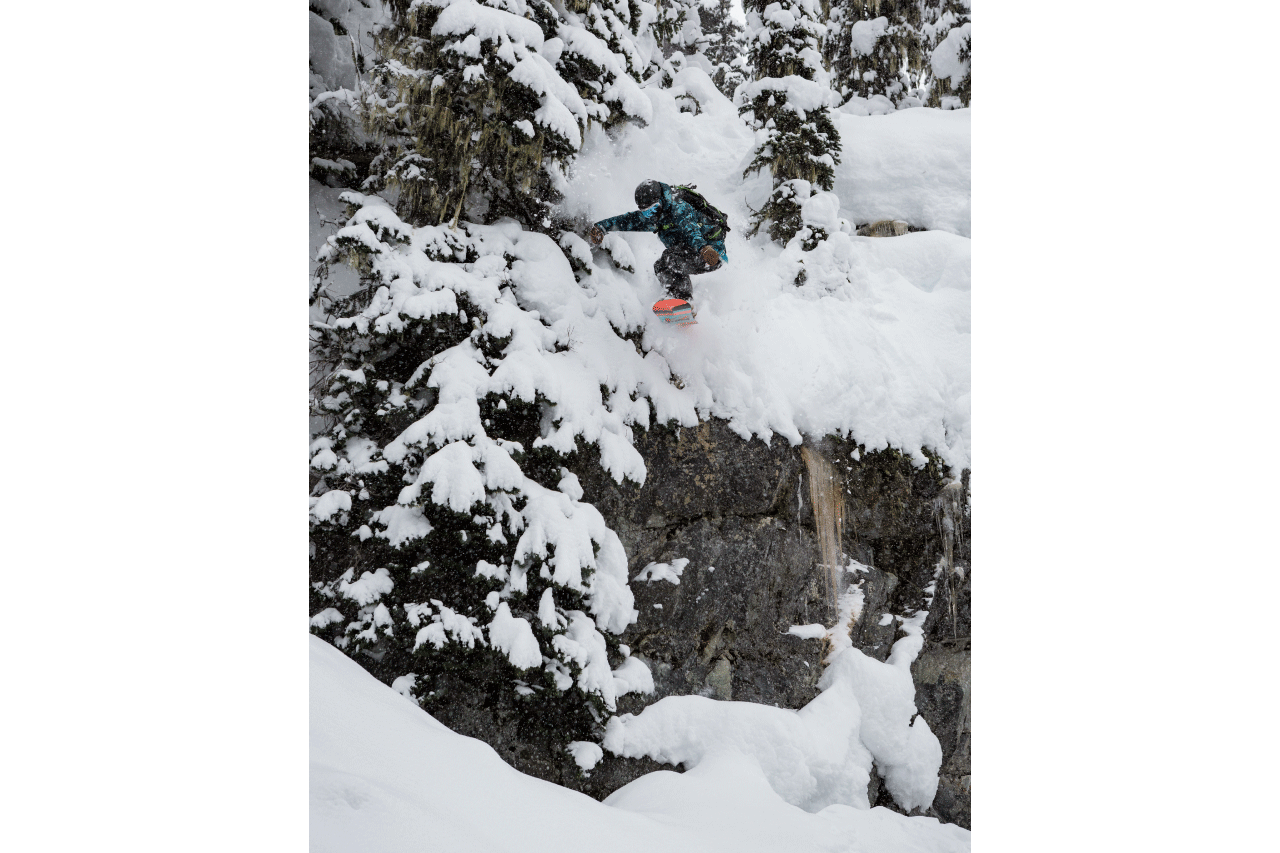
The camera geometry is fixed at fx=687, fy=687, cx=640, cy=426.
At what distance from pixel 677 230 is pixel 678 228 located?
27mm

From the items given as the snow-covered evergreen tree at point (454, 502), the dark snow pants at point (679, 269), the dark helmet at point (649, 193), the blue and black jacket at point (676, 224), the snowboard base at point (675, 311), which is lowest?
the snow-covered evergreen tree at point (454, 502)

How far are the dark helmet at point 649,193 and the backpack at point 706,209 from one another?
211 mm

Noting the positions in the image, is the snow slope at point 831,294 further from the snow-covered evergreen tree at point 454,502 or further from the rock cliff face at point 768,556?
the snow-covered evergreen tree at point 454,502

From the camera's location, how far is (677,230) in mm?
7492

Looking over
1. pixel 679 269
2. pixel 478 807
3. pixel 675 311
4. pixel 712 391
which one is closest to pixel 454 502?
pixel 478 807

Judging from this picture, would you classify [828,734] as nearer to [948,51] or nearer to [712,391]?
[712,391]

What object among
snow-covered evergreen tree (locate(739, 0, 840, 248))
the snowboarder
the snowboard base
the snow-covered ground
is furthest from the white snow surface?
snow-covered evergreen tree (locate(739, 0, 840, 248))

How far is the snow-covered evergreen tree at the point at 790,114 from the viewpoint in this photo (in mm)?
9680

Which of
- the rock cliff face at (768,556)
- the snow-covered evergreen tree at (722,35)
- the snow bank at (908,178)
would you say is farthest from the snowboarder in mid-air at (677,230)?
the snow-covered evergreen tree at (722,35)
